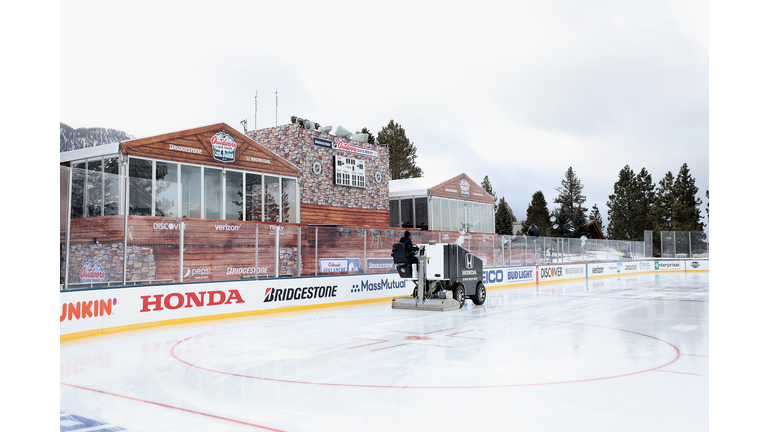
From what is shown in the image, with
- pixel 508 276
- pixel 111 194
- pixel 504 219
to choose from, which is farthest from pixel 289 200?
pixel 504 219

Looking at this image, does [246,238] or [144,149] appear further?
[144,149]

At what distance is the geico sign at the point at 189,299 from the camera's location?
11.9 m

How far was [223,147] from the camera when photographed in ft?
64.6

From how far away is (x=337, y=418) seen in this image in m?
4.96

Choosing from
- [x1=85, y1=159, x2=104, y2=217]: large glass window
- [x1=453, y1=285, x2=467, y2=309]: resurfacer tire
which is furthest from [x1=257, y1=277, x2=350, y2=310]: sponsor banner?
[x1=85, y1=159, x2=104, y2=217]: large glass window

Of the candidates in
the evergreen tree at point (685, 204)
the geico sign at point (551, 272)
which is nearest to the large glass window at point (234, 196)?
the geico sign at point (551, 272)

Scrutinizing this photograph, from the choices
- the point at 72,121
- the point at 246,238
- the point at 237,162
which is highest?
the point at 72,121

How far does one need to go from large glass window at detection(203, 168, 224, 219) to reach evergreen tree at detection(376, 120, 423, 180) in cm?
4156

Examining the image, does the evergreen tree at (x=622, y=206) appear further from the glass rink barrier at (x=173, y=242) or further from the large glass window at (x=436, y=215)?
the glass rink barrier at (x=173, y=242)

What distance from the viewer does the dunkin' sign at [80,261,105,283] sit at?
10.8 m

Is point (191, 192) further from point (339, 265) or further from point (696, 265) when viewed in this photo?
point (696, 265)
